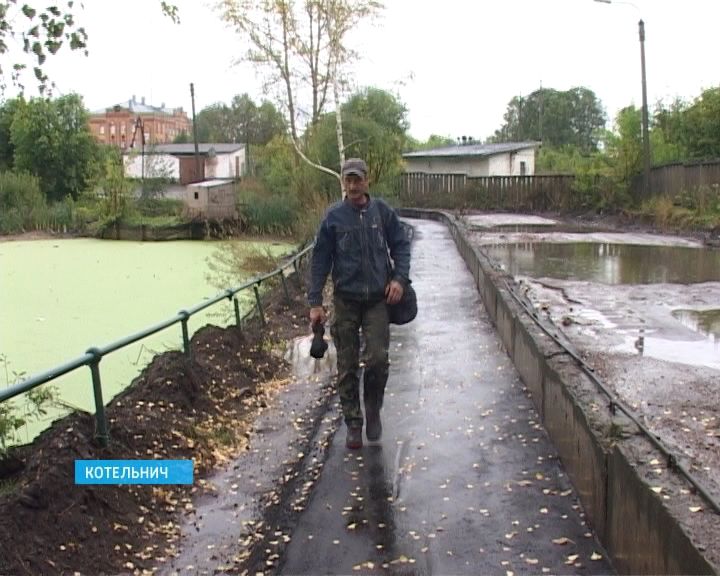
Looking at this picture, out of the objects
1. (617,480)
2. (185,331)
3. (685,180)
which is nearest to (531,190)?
(685,180)

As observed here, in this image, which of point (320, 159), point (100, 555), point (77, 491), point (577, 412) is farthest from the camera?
point (320, 159)

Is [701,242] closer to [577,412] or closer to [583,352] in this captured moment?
[583,352]

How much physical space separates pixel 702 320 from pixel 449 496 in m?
6.73

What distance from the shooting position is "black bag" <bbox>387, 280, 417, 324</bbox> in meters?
5.61

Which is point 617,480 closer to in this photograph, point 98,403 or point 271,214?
point 98,403

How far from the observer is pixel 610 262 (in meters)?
17.6

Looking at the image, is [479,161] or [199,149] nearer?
[479,161]

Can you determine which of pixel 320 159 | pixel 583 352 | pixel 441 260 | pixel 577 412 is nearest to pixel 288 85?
pixel 320 159

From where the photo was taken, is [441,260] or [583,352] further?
[441,260]

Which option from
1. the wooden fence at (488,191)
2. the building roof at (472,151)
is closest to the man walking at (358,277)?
the wooden fence at (488,191)

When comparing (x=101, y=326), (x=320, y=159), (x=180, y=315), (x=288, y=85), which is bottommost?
(x=101, y=326)

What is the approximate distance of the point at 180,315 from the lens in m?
6.47

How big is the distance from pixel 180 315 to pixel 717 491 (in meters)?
4.11

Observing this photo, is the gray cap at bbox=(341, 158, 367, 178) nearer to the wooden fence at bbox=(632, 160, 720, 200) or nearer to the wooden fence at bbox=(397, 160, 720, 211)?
the wooden fence at bbox=(632, 160, 720, 200)
